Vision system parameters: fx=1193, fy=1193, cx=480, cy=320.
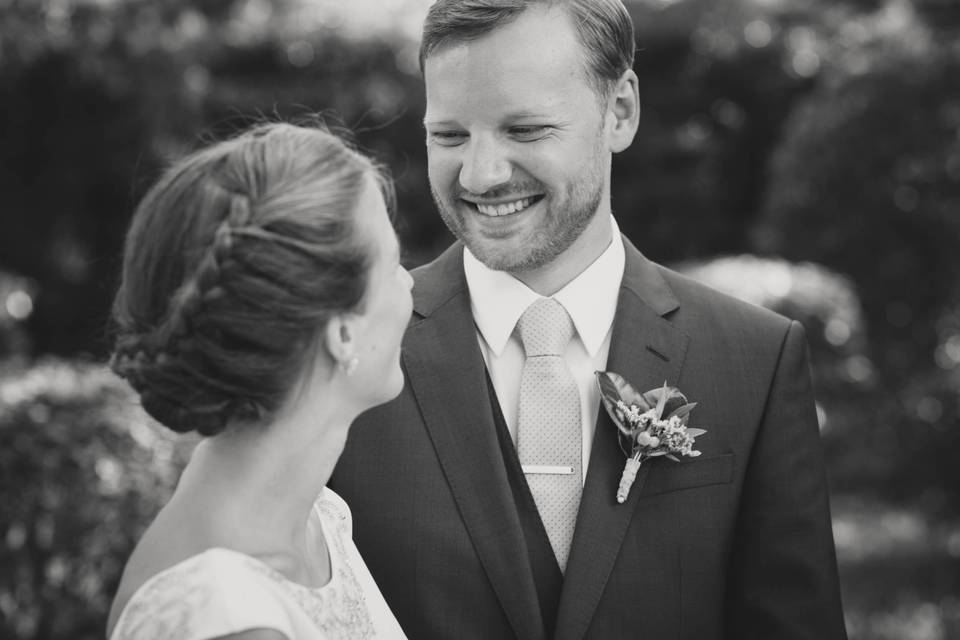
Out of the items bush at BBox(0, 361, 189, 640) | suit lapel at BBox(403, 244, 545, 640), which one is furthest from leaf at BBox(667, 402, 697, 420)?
bush at BBox(0, 361, 189, 640)

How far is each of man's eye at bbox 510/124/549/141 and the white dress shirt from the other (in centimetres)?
34

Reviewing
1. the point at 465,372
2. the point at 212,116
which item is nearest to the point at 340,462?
the point at 465,372

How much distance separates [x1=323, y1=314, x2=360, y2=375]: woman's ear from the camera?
2176 millimetres

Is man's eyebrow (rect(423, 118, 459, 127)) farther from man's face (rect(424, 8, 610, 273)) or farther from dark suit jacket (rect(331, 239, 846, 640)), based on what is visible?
dark suit jacket (rect(331, 239, 846, 640))

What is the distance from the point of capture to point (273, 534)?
214cm

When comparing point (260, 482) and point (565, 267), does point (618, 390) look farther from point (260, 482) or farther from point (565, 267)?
point (260, 482)

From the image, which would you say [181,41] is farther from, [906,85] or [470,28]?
[470,28]

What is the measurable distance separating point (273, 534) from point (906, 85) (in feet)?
20.8

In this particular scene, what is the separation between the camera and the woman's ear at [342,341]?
7.14ft

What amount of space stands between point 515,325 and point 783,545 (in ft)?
2.70

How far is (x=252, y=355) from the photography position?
207 centimetres

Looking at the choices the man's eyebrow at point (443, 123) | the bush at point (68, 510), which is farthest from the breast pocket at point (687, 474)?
the bush at point (68, 510)

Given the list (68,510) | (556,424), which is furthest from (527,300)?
(68,510)

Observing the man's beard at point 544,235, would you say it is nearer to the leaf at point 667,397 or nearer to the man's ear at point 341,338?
the leaf at point 667,397
